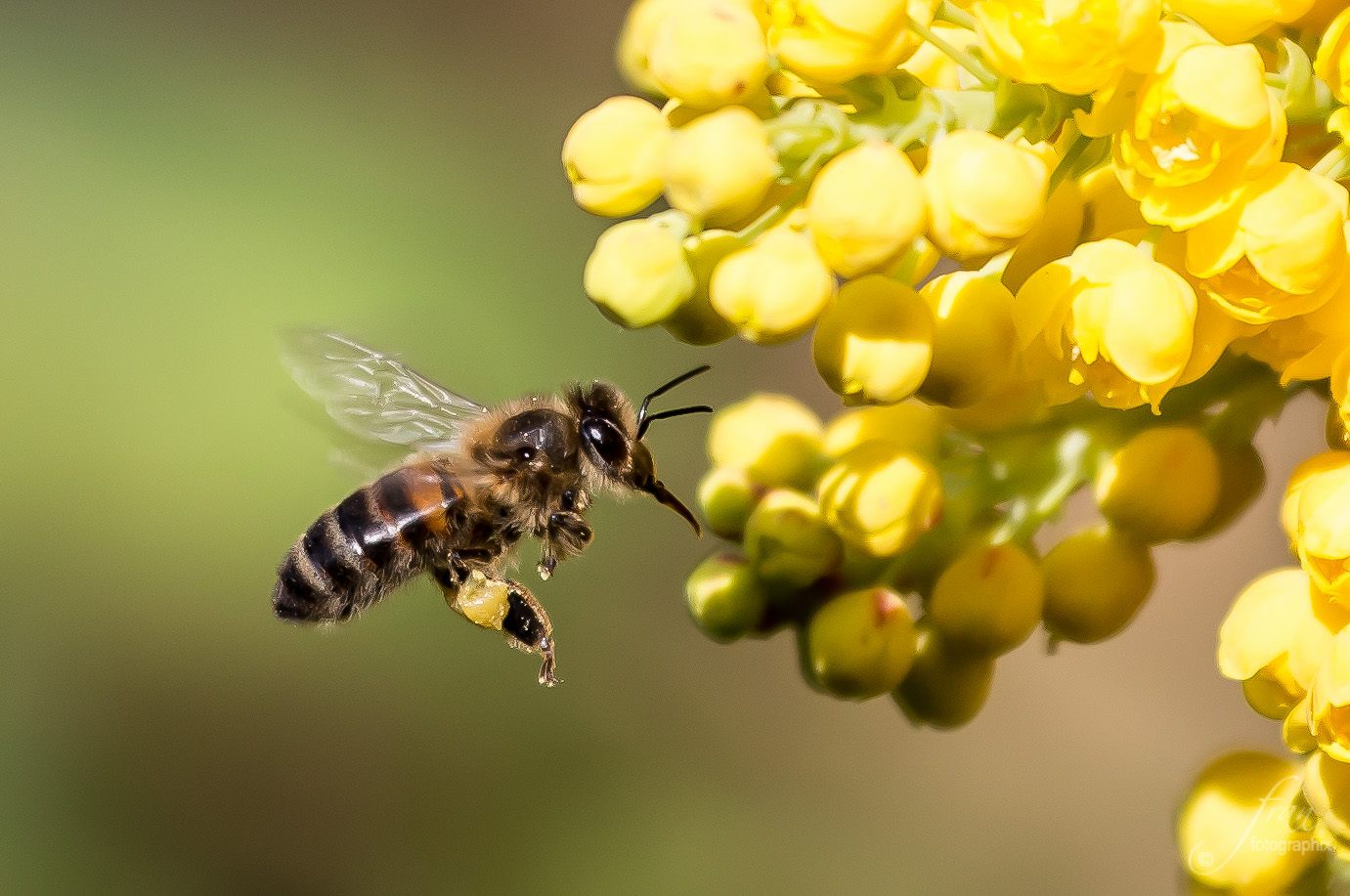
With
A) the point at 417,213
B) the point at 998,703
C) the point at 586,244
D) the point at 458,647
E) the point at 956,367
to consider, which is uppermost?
the point at 956,367

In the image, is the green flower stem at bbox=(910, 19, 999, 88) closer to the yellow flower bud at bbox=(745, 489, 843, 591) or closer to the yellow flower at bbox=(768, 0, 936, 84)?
the yellow flower at bbox=(768, 0, 936, 84)

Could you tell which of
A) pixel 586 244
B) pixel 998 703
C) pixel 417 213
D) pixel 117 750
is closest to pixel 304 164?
pixel 417 213

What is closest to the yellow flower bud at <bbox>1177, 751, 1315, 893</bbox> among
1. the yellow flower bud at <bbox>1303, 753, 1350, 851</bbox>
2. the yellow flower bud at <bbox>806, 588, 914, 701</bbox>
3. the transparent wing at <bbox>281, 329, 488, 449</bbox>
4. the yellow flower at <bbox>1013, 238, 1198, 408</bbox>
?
the yellow flower bud at <bbox>1303, 753, 1350, 851</bbox>

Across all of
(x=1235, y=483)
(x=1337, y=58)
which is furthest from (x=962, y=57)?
(x=1235, y=483)

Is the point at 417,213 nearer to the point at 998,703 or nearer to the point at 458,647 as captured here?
the point at 458,647

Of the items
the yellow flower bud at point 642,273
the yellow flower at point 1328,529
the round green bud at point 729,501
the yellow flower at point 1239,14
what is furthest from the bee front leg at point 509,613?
the yellow flower at point 1239,14

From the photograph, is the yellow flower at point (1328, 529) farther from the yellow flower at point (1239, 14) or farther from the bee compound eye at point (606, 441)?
the bee compound eye at point (606, 441)
